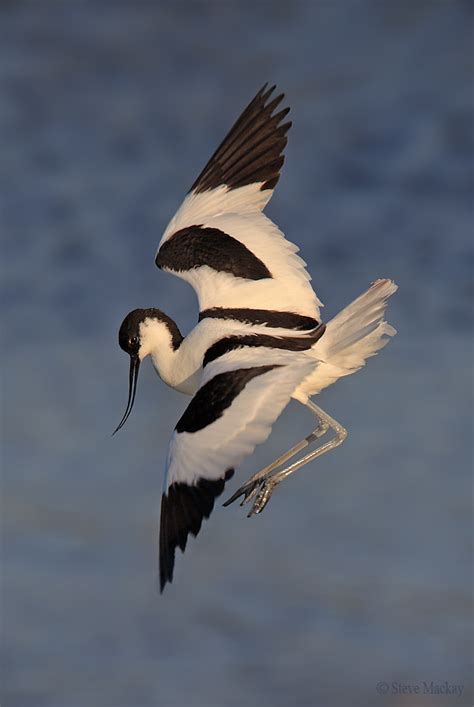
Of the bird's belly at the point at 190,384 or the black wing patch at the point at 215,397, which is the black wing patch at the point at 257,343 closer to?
the bird's belly at the point at 190,384

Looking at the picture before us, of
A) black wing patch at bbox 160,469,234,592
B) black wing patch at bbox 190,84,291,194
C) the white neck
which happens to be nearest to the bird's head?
the white neck

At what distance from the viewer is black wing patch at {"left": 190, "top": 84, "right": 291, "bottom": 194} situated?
35.0ft

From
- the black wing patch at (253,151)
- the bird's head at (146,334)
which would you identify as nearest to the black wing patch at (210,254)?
the bird's head at (146,334)

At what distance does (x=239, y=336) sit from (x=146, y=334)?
4.20 feet

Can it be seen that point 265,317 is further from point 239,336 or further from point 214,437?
point 214,437

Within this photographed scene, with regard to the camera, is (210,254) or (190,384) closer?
(190,384)

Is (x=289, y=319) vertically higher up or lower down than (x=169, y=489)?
higher up

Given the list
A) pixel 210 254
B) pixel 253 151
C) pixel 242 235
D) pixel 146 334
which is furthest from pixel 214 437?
pixel 253 151

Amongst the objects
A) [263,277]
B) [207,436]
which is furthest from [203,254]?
[207,436]

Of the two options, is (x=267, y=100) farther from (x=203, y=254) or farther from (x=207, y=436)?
(x=207, y=436)

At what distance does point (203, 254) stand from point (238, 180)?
1142 mm

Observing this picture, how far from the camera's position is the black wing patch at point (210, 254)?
31.6ft

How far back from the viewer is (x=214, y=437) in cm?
777

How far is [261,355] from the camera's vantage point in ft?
27.4
